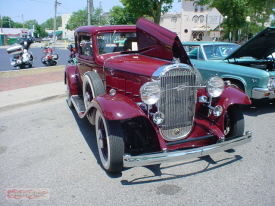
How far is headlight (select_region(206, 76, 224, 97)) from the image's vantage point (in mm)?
3418

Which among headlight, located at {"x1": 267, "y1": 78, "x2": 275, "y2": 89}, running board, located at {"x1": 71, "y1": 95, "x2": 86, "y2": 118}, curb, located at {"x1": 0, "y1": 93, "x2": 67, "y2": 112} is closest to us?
running board, located at {"x1": 71, "y1": 95, "x2": 86, "y2": 118}

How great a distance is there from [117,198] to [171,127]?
1.13 m

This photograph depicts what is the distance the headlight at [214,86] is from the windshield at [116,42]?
1762 mm

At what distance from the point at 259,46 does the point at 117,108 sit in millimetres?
4749

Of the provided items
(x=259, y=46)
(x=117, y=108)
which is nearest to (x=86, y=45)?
(x=117, y=108)

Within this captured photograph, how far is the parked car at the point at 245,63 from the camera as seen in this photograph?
539 cm

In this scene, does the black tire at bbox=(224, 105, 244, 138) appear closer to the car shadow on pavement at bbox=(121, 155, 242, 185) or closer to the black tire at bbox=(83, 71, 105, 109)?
the car shadow on pavement at bbox=(121, 155, 242, 185)

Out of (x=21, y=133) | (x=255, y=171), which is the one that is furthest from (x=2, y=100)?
(x=255, y=171)

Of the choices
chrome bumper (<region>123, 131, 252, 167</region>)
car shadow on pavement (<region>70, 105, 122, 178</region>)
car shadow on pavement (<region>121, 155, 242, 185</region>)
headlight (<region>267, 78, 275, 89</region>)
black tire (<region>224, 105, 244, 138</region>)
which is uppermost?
headlight (<region>267, 78, 275, 89</region>)

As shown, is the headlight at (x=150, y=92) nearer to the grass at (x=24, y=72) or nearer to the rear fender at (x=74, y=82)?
the rear fender at (x=74, y=82)

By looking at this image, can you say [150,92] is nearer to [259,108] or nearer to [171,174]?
[171,174]

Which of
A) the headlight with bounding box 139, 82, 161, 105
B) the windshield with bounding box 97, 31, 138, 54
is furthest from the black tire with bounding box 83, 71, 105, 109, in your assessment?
the headlight with bounding box 139, 82, 161, 105

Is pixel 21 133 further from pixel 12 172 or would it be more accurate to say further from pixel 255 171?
pixel 255 171

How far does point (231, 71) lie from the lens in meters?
5.83
